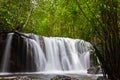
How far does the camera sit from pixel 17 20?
59.4 feet

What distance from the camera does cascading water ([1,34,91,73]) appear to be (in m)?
Answer: 18.6

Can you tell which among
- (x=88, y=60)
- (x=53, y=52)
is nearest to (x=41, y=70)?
(x=53, y=52)

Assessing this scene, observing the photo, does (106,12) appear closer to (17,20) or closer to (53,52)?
(17,20)

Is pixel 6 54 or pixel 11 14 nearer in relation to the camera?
pixel 6 54

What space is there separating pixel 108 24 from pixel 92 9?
0.87 metres

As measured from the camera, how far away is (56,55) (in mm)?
20625

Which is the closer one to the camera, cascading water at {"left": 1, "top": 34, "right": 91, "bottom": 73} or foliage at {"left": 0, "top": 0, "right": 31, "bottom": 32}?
foliage at {"left": 0, "top": 0, "right": 31, "bottom": 32}

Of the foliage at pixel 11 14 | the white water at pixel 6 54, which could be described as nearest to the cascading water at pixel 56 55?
the white water at pixel 6 54

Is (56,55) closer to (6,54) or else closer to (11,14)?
(6,54)

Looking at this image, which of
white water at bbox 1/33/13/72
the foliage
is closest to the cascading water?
white water at bbox 1/33/13/72

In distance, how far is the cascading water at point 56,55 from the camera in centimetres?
1856

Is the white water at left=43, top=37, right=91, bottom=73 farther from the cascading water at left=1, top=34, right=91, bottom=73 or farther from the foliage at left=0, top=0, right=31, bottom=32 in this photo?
the foliage at left=0, top=0, right=31, bottom=32

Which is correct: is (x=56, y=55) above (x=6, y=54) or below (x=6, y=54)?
below

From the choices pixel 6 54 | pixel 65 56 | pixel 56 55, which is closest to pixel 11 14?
pixel 6 54
